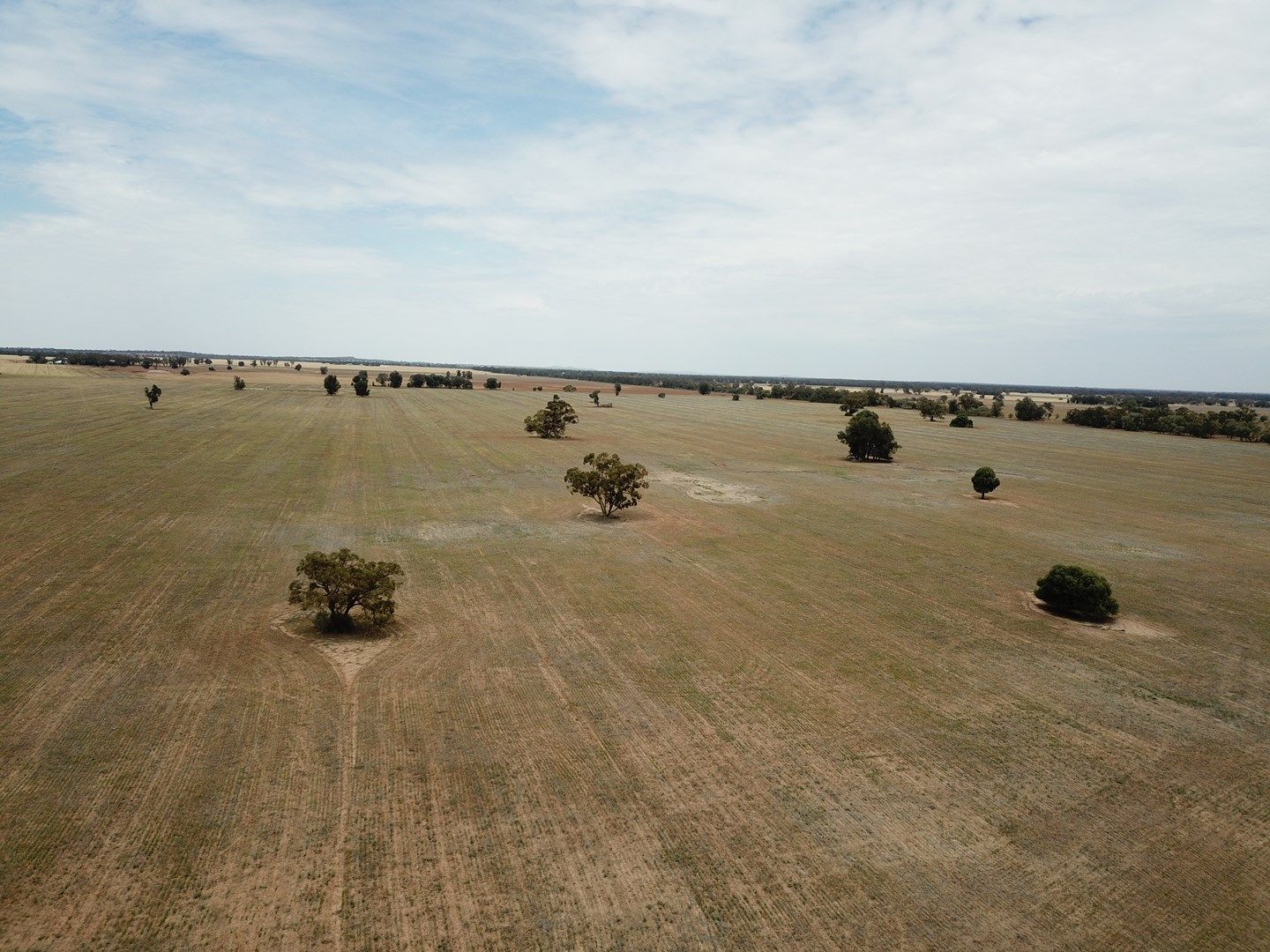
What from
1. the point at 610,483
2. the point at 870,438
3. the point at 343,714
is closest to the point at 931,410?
the point at 870,438

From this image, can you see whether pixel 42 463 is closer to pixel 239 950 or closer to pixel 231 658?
pixel 231 658

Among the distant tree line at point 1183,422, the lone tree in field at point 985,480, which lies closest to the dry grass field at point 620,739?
the lone tree in field at point 985,480

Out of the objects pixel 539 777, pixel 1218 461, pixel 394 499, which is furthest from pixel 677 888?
pixel 1218 461

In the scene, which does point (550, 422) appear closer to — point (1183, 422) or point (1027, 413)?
point (1027, 413)

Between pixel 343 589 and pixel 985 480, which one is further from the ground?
pixel 985 480

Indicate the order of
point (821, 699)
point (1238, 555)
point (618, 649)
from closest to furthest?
point (821, 699) < point (618, 649) < point (1238, 555)
